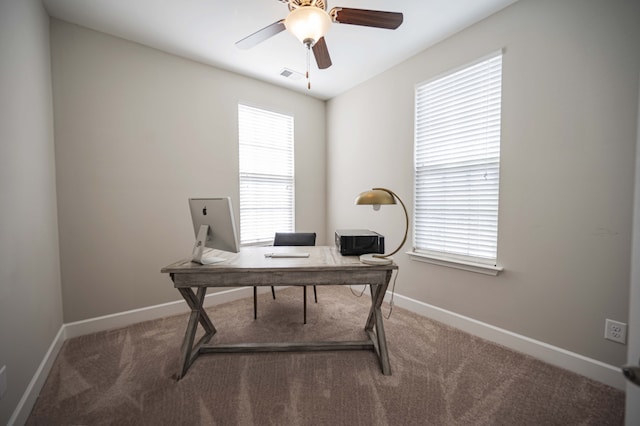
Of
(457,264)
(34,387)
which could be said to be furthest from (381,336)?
(34,387)

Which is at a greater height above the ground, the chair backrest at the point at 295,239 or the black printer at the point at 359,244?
the black printer at the point at 359,244

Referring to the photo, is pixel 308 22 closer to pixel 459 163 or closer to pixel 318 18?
pixel 318 18

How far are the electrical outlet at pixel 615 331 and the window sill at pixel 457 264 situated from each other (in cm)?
63

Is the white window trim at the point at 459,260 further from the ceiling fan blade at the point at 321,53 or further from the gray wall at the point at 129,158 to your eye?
the gray wall at the point at 129,158

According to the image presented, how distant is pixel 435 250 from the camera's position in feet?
8.52

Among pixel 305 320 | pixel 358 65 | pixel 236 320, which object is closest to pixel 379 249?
pixel 305 320

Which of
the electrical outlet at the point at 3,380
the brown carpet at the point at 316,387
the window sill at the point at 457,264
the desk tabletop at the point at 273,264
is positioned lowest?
the brown carpet at the point at 316,387

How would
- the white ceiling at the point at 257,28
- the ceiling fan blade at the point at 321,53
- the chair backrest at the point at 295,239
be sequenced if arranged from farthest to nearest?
1. the chair backrest at the point at 295,239
2. the white ceiling at the point at 257,28
3. the ceiling fan blade at the point at 321,53

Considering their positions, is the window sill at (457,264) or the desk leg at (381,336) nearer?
the desk leg at (381,336)

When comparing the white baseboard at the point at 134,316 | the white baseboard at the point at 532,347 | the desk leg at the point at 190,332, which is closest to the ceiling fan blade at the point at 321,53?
the desk leg at the point at 190,332

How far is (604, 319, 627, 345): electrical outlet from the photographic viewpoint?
1.57 metres

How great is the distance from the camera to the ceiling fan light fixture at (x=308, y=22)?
1454 mm

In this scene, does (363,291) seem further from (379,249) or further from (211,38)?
Answer: (211,38)

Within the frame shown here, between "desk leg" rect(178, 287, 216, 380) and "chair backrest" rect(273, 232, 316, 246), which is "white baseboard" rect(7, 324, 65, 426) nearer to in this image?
"desk leg" rect(178, 287, 216, 380)
